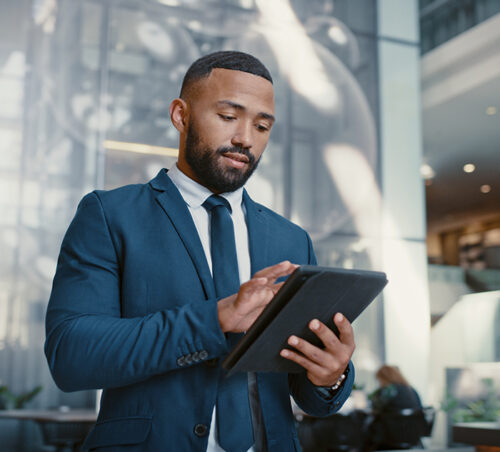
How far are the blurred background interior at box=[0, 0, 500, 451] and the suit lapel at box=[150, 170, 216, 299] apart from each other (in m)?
4.51

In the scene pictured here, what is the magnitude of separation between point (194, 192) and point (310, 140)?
6.03 meters

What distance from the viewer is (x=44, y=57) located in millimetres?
6254

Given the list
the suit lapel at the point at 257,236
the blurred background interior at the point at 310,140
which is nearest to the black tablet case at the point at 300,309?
the suit lapel at the point at 257,236

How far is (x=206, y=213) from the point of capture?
4.41ft

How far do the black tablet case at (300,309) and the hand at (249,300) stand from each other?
35 mm

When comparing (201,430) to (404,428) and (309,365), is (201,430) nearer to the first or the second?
(309,365)

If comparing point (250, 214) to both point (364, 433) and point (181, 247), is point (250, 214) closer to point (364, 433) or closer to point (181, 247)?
point (181, 247)

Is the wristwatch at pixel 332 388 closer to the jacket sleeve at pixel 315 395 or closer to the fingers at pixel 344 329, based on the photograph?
the jacket sleeve at pixel 315 395

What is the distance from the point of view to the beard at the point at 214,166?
1.31 meters

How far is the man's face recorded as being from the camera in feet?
4.22

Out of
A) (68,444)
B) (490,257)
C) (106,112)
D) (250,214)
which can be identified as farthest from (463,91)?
(250,214)

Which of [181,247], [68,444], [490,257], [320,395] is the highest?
[490,257]

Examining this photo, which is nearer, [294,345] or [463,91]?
[294,345]

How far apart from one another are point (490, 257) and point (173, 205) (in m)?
8.14
